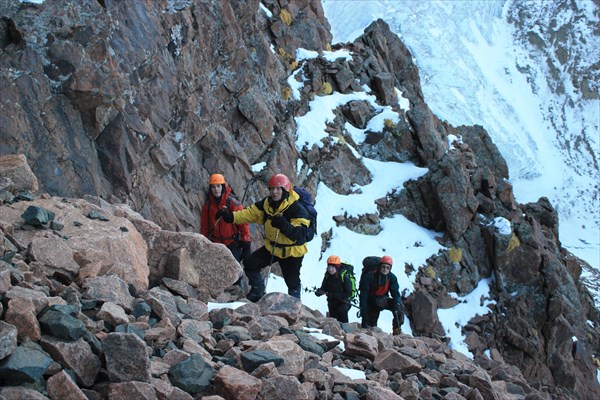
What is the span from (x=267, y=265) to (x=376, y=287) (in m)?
2.41

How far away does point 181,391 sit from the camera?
12.7 ft

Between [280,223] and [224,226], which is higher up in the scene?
[224,226]

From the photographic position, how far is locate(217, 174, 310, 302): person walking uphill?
799 cm

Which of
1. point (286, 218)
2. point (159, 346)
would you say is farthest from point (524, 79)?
point (159, 346)

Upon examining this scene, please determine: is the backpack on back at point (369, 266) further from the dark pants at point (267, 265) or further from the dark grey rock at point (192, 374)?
the dark grey rock at point (192, 374)

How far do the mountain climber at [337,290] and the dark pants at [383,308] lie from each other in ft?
1.46

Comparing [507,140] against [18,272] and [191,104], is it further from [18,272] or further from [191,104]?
[18,272]

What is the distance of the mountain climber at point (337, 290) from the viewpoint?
10.1 metres

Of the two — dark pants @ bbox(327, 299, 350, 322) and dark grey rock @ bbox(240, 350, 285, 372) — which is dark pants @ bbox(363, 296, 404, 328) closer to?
dark pants @ bbox(327, 299, 350, 322)

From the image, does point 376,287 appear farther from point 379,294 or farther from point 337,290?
point 337,290

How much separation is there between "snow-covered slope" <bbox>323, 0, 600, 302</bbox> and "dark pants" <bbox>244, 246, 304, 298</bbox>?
114 feet

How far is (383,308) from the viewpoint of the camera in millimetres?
10375

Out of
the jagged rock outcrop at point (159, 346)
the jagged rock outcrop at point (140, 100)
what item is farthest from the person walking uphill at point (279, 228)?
the jagged rock outcrop at point (140, 100)

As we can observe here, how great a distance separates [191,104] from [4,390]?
11.7m
